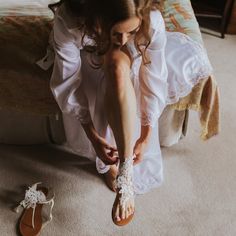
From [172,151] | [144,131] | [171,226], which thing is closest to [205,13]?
[172,151]

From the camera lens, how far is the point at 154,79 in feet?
3.61

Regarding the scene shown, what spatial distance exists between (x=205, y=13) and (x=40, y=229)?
5.84 feet

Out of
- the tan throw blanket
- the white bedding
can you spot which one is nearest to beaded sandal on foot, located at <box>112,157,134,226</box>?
the tan throw blanket

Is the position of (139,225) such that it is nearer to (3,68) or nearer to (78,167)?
(78,167)

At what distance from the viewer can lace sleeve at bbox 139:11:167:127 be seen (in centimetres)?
105

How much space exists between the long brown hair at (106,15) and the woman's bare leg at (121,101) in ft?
0.18

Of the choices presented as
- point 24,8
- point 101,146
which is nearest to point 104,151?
point 101,146

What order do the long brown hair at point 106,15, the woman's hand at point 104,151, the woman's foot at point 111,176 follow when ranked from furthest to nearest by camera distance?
the woman's foot at point 111,176 → the woman's hand at point 104,151 → the long brown hair at point 106,15

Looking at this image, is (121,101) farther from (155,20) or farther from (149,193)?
(149,193)

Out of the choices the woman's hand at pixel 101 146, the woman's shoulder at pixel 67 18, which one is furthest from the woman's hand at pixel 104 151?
the woman's shoulder at pixel 67 18

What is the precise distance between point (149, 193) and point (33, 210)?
0.44 meters

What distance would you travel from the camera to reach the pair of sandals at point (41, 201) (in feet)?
3.47

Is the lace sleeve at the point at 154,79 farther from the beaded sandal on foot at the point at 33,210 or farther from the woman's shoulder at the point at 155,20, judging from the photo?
the beaded sandal on foot at the point at 33,210

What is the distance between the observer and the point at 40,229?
1.19 meters
